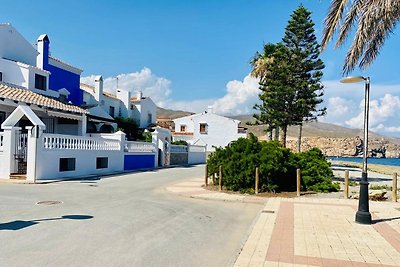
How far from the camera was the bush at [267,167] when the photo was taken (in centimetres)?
1588

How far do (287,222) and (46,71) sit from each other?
25.3 m

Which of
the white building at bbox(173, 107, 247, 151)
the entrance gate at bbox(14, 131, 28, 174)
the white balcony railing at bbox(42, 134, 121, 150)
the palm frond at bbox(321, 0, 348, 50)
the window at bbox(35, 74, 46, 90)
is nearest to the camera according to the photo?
the palm frond at bbox(321, 0, 348, 50)

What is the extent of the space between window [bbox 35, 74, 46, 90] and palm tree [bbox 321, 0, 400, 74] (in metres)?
23.5

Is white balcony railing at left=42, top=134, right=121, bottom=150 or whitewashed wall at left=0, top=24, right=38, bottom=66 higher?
whitewashed wall at left=0, top=24, right=38, bottom=66

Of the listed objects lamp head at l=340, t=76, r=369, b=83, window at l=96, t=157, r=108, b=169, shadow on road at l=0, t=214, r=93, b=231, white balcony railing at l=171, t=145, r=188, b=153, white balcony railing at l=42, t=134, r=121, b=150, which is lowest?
shadow on road at l=0, t=214, r=93, b=231

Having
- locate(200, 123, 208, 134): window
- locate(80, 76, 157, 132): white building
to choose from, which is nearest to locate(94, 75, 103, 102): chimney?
locate(80, 76, 157, 132): white building

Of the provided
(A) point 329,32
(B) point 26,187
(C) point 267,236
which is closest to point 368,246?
(C) point 267,236

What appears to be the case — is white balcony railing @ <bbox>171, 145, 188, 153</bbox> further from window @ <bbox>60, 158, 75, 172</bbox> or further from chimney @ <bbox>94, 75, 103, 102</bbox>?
window @ <bbox>60, 158, 75, 172</bbox>

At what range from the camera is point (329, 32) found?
10805 mm

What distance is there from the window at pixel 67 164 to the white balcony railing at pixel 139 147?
655 cm

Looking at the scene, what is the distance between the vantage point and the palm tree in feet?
31.7

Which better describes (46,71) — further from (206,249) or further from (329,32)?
(206,249)

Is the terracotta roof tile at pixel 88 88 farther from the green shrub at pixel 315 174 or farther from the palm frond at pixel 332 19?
the palm frond at pixel 332 19

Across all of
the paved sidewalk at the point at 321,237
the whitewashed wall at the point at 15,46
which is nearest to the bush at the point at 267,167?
the paved sidewalk at the point at 321,237
